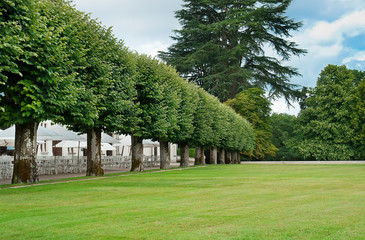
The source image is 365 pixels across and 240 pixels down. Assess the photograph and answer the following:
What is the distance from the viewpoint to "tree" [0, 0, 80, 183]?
15.3 m

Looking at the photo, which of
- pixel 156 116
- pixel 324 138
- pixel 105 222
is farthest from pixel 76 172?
pixel 324 138

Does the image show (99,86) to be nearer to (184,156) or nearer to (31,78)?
(31,78)

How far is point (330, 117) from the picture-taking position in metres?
65.6

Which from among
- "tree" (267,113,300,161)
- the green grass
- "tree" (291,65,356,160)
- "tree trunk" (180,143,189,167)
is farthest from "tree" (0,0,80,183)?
"tree" (267,113,300,161)

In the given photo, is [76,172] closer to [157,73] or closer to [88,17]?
[157,73]

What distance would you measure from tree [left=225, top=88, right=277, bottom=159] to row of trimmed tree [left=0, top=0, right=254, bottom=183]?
23448 millimetres

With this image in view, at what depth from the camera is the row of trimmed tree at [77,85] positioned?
15938 millimetres

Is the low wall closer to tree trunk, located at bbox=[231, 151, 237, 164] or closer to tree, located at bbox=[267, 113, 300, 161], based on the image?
tree trunk, located at bbox=[231, 151, 237, 164]

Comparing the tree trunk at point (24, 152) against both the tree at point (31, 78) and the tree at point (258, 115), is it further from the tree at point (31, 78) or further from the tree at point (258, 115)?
the tree at point (258, 115)

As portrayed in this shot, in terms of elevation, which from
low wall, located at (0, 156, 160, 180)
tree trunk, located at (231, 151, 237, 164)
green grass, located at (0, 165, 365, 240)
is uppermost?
tree trunk, located at (231, 151, 237, 164)

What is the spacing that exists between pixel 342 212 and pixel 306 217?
1159mm

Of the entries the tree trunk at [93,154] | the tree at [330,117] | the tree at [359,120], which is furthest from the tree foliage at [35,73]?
the tree at [330,117]

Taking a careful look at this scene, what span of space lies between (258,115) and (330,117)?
10.2 meters

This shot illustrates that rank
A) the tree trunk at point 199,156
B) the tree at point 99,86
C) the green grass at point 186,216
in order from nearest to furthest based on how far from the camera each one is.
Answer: the green grass at point 186,216
the tree at point 99,86
the tree trunk at point 199,156
